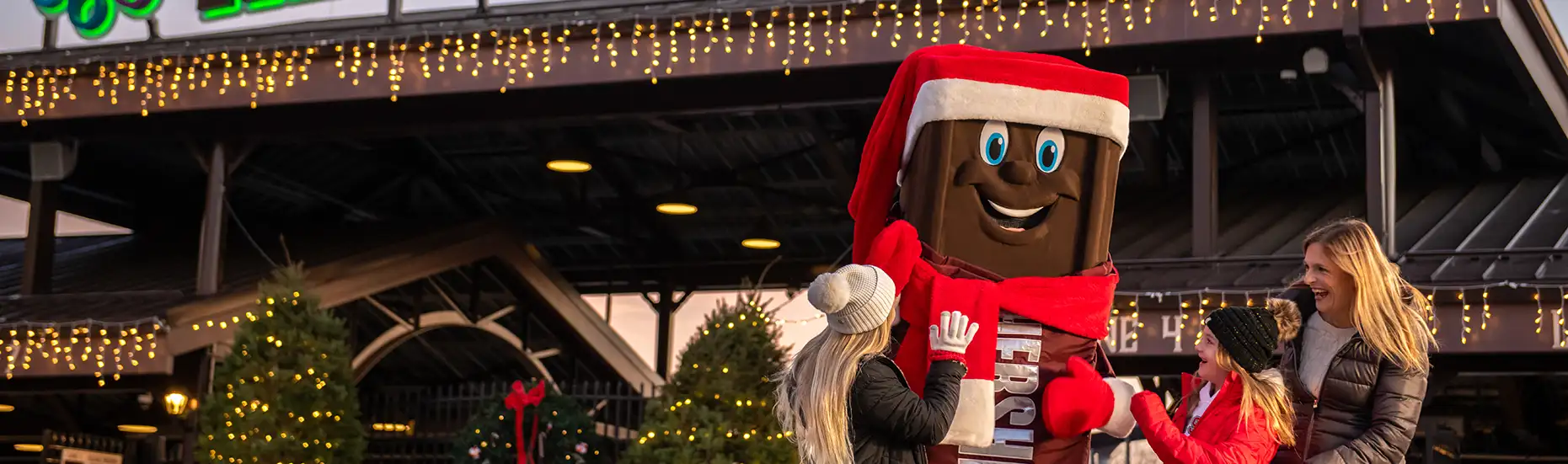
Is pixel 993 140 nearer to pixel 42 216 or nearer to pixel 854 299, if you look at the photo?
pixel 854 299

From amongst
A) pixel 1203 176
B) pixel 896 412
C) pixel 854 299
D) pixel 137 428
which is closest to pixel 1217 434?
pixel 896 412

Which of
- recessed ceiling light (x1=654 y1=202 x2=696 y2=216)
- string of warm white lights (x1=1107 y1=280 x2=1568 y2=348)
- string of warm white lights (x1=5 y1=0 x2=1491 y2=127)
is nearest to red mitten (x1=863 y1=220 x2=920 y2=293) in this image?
string of warm white lights (x1=1107 y1=280 x2=1568 y2=348)

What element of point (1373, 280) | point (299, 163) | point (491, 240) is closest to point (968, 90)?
point (1373, 280)

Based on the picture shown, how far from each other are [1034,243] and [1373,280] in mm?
1102

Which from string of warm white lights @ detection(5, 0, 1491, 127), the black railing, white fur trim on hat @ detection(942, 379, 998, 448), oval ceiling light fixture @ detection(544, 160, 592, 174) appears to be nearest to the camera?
white fur trim on hat @ detection(942, 379, 998, 448)

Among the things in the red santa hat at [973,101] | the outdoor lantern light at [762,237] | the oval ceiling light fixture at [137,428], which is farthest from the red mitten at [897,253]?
the oval ceiling light fixture at [137,428]

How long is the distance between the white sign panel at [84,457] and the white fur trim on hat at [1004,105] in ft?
35.5

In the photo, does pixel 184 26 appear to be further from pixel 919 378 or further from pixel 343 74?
pixel 919 378

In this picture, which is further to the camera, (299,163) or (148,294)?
(299,163)

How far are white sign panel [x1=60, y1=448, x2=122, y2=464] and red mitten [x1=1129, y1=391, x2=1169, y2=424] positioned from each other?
11.5m

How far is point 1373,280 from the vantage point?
5621 mm

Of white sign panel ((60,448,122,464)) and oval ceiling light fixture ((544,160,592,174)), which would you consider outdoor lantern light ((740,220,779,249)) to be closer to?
oval ceiling light fixture ((544,160,592,174))

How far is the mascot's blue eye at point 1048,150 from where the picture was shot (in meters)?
6.23

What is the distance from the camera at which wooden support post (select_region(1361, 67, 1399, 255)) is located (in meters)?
12.6
